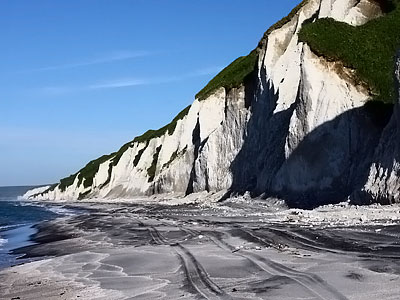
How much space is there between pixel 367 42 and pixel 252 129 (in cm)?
1176

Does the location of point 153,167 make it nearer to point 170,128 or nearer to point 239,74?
point 170,128

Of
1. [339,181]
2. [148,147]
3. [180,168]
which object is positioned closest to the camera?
[339,181]

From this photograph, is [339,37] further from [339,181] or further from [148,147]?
[148,147]

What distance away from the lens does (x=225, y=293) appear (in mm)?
7500

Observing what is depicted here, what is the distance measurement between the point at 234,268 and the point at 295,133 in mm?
A: 16758

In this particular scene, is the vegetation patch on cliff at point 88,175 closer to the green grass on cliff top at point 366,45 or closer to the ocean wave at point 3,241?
the ocean wave at point 3,241

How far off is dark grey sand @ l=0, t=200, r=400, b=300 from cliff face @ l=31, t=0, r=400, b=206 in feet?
20.3

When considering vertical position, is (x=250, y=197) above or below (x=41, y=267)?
above

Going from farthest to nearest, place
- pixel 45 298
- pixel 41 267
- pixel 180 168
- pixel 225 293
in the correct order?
pixel 180 168, pixel 41 267, pixel 45 298, pixel 225 293

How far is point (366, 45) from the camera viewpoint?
1011 inches

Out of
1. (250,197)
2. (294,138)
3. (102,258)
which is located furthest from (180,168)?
(102,258)

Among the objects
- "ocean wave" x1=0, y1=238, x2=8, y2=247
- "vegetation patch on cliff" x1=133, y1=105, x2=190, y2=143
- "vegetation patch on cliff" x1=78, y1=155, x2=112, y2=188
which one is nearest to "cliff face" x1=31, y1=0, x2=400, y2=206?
"vegetation patch on cliff" x1=133, y1=105, x2=190, y2=143

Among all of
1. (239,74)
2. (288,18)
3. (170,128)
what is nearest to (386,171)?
(288,18)

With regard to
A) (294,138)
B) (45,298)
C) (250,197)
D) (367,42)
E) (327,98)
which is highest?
(367,42)
